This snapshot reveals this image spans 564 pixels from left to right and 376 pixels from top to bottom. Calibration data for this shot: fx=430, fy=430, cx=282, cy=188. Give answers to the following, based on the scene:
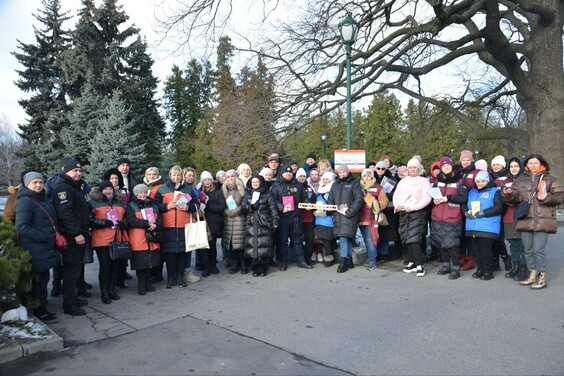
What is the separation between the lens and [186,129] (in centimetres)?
3888

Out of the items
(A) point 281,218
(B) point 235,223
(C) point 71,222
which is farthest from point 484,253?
(C) point 71,222

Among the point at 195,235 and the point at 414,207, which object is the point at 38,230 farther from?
the point at 414,207

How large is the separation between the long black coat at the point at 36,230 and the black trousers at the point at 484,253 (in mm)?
6322

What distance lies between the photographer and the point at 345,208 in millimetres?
7773

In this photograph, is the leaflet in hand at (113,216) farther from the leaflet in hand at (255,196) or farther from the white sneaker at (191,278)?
the leaflet in hand at (255,196)

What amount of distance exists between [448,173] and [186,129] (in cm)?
3397

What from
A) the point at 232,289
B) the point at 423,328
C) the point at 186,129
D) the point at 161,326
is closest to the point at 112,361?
the point at 161,326

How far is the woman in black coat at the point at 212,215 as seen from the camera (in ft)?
25.6

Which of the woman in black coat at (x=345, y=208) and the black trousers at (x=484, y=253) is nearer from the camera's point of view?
the black trousers at (x=484, y=253)

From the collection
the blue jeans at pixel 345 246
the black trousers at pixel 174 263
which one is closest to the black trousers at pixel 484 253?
the blue jeans at pixel 345 246

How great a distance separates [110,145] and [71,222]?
16.0 metres

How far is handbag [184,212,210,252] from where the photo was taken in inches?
278

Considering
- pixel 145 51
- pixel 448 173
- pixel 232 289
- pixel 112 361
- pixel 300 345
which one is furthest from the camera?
pixel 145 51

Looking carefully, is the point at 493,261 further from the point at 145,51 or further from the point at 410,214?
the point at 145,51
